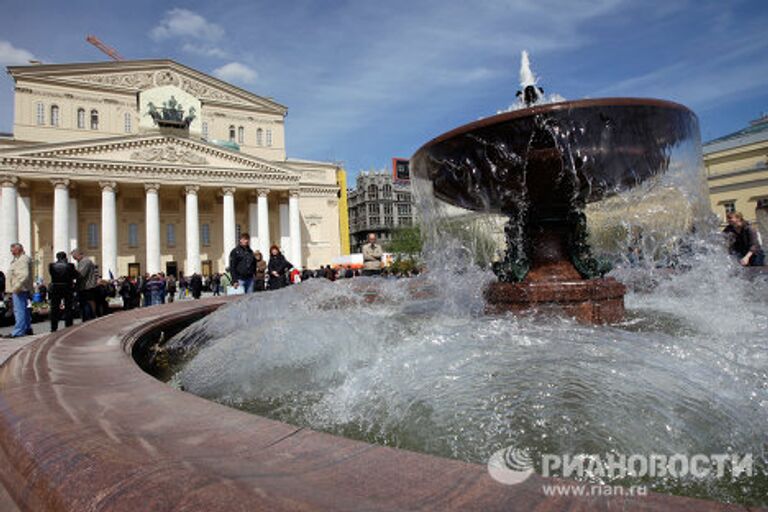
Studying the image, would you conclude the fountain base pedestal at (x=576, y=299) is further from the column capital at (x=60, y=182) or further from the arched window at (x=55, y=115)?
the arched window at (x=55, y=115)

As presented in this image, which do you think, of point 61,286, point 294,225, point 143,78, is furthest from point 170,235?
point 61,286

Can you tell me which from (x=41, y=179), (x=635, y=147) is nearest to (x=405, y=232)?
(x=41, y=179)

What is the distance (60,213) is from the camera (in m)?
29.1

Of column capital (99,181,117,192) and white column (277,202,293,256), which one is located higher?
column capital (99,181,117,192)

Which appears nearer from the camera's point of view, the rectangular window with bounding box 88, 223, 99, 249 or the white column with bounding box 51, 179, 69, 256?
the white column with bounding box 51, 179, 69, 256

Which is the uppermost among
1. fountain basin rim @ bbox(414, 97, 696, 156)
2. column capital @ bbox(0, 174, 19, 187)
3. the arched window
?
the arched window

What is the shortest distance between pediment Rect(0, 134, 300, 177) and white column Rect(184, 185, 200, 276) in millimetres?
2114

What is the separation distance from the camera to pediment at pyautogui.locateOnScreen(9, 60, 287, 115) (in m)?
33.8

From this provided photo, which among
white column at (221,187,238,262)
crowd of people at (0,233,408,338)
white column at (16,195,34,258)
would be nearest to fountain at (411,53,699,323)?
crowd of people at (0,233,408,338)

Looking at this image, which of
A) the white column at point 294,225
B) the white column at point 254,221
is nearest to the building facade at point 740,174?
the white column at point 294,225

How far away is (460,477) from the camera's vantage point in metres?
0.82

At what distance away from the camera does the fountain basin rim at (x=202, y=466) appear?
2.45ft

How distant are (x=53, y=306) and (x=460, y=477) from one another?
8540 mm

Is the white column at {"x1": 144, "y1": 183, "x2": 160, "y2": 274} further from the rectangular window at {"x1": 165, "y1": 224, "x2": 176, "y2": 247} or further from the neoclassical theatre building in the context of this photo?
the rectangular window at {"x1": 165, "y1": 224, "x2": 176, "y2": 247}
